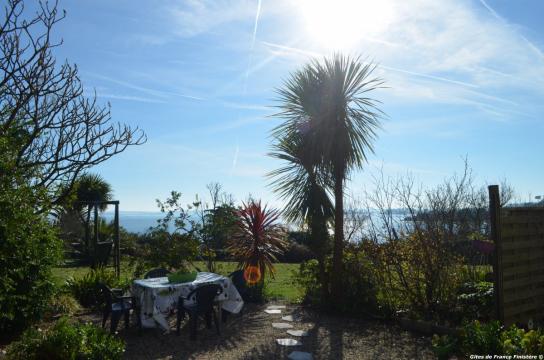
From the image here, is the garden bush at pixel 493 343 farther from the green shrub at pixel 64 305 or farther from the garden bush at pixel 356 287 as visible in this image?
the green shrub at pixel 64 305

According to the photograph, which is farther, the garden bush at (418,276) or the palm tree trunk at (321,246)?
the palm tree trunk at (321,246)

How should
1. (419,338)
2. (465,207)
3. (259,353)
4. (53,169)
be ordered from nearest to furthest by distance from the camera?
(259,353)
(419,338)
(465,207)
(53,169)

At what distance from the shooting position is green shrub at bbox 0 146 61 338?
457 cm

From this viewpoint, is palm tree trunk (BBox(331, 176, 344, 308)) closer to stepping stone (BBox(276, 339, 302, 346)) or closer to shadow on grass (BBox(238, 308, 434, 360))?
shadow on grass (BBox(238, 308, 434, 360))

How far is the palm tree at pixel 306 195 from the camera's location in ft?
25.5

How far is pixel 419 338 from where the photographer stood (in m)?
5.54

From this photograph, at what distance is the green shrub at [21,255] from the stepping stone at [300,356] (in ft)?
9.94

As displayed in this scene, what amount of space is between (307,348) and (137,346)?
6.79ft

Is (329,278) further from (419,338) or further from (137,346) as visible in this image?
(137,346)

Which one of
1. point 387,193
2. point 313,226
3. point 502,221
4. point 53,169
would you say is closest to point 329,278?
point 313,226

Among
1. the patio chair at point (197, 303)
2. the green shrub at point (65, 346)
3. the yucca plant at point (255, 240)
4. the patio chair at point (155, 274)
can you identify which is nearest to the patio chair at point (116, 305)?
the patio chair at point (197, 303)

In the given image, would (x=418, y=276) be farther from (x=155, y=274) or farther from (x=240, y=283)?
(x=155, y=274)

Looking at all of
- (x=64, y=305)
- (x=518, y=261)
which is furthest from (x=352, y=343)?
(x=64, y=305)

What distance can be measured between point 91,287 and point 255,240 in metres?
3.00
